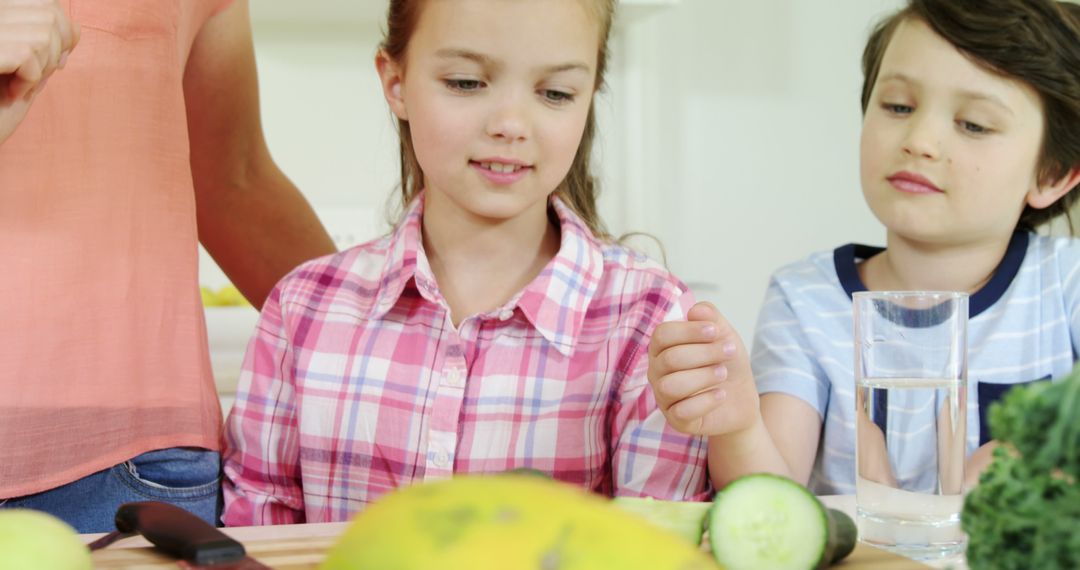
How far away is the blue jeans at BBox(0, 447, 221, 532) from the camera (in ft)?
3.41

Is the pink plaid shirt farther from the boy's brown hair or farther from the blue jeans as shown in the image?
the boy's brown hair

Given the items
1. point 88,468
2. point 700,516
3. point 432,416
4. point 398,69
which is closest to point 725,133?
point 398,69

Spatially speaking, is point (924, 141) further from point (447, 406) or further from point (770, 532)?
point (770, 532)

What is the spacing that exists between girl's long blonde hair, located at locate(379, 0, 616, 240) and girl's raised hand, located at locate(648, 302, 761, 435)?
15.6 inches

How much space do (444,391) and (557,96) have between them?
32 centimetres

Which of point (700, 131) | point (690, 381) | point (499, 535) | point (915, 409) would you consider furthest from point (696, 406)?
point (700, 131)

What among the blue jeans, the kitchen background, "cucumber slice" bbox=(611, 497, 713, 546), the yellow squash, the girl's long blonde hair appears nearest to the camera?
the yellow squash

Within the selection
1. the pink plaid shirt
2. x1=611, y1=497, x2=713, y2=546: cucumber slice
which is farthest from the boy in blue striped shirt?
x1=611, y1=497, x2=713, y2=546: cucumber slice

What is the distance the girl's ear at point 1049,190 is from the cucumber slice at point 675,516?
2.94 ft

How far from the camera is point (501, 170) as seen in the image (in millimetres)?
1104

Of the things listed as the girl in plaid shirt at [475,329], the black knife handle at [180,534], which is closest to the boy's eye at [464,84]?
the girl in plaid shirt at [475,329]

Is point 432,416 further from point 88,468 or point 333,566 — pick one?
point 333,566

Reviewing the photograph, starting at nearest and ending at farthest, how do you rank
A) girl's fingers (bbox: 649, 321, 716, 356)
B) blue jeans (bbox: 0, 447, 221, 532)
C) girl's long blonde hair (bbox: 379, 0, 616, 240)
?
girl's fingers (bbox: 649, 321, 716, 356) < blue jeans (bbox: 0, 447, 221, 532) < girl's long blonde hair (bbox: 379, 0, 616, 240)

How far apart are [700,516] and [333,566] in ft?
0.91
